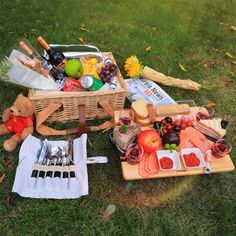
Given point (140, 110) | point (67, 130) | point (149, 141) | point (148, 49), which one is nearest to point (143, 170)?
point (149, 141)

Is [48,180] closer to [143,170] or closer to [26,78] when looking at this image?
[143,170]

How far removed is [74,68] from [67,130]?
1.88 feet

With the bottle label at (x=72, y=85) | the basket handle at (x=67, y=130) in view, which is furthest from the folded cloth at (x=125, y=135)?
the bottle label at (x=72, y=85)

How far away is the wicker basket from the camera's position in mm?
2639

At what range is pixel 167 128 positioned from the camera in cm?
256

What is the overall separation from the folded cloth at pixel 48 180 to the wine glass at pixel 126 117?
37cm

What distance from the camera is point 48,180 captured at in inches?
95.3

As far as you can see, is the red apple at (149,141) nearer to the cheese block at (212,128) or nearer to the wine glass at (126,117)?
the wine glass at (126,117)

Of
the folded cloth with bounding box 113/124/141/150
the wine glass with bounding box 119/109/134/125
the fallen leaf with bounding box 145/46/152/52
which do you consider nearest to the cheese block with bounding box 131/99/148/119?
the wine glass with bounding box 119/109/134/125

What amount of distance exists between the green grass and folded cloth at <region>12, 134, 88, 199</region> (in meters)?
0.08

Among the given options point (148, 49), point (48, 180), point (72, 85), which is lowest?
point (48, 180)

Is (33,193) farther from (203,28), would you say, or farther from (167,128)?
(203,28)

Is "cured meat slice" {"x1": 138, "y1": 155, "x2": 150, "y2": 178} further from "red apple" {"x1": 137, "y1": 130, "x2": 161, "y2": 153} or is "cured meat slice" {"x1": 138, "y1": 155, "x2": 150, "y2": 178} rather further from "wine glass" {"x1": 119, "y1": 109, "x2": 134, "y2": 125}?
"wine glass" {"x1": 119, "y1": 109, "x2": 134, "y2": 125}

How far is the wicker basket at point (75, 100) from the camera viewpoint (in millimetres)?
2639
